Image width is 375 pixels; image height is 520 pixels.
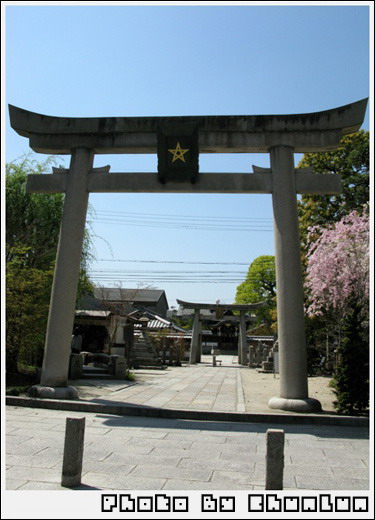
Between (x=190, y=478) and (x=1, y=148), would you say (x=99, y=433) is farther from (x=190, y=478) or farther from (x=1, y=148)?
(x=1, y=148)

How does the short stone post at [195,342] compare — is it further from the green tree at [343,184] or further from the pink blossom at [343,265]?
the pink blossom at [343,265]

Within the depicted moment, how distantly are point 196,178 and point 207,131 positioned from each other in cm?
127

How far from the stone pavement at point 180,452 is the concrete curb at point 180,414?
0.06m

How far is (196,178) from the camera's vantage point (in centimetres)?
1027

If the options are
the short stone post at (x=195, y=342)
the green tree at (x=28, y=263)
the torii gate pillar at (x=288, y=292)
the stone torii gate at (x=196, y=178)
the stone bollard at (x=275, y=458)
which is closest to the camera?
the stone bollard at (x=275, y=458)

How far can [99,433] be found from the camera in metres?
7.16

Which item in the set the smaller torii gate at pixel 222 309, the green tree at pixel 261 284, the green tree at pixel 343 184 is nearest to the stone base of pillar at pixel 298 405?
the green tree at pixel 343 184

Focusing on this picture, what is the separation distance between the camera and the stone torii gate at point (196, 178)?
9633 mm

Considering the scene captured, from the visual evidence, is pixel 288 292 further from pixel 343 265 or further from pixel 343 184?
pixel 343 184

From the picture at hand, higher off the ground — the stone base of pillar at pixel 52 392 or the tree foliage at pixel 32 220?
the tree foliage at pixel 32 220

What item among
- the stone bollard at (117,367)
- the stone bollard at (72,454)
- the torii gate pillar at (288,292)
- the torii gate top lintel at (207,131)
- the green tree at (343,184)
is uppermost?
the green tree at (343,184)

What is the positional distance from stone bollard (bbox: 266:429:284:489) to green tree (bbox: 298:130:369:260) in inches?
696

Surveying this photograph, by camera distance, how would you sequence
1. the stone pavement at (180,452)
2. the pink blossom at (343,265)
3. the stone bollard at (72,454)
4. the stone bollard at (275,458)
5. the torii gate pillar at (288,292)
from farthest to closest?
the pink blossom at (343,265)
the torii gate pillar at (288,292)
the stone pavement at (180,452)
the stone bollard at (72,454)
the stone bollard at (275,458)

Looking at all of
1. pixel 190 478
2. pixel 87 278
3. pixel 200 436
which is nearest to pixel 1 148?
pixel 190 478
